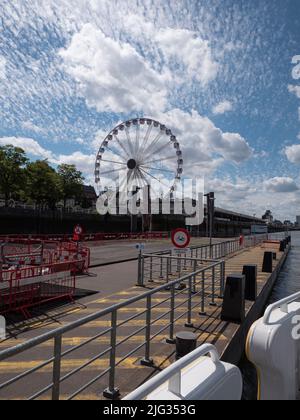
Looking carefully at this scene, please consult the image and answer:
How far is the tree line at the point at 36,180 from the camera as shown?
4841 centimetres

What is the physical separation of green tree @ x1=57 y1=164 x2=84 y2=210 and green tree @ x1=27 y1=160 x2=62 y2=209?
3.16 metres

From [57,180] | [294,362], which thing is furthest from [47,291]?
[57,180]

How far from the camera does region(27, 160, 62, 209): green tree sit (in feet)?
183

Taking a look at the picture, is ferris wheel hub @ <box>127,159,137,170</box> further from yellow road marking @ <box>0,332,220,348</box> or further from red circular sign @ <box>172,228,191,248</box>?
yellow road marking @ <box>0,332,220,348</box>

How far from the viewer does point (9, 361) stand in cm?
543

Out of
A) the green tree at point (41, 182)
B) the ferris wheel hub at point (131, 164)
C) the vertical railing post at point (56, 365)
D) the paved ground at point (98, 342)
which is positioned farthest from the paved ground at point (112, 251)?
the green tree at point (41, 182)

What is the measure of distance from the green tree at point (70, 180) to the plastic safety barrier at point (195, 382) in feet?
204

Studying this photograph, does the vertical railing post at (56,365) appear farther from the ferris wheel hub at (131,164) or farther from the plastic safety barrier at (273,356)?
the ferris wheel hub at (131,164)

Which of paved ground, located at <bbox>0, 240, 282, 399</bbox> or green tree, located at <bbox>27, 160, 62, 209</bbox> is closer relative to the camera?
paved ground, located at <bbox>0, 240, 282, 399</bbox>

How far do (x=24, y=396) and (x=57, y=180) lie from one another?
193 ft

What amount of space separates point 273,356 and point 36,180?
5665cm

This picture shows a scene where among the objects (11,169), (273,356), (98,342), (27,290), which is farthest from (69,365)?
(11,169)

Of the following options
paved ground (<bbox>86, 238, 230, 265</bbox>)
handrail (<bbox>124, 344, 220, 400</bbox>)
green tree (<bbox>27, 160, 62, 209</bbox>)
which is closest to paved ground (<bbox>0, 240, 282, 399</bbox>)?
handrail (<bbox>124, 344, 220, 400</bbox>)
